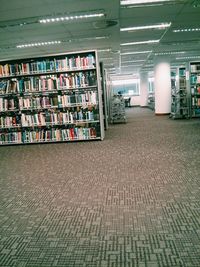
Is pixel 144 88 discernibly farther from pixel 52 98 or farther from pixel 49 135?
pixel 49 135

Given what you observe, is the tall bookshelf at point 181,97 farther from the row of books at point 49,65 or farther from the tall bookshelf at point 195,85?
the row of books at point 49,65

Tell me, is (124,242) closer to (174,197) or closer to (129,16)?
(174,197)

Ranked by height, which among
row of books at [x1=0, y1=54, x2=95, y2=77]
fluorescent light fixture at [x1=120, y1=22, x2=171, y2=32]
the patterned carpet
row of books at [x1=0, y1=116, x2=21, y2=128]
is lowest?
the patterned carpet

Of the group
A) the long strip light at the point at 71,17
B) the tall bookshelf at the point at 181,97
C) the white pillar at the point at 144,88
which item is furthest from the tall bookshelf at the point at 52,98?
the white pillar at the point at 144,88

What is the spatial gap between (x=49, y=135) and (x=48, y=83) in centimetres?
152

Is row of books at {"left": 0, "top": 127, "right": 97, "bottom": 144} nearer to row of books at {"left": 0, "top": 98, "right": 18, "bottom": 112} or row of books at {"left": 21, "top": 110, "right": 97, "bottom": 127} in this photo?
row of books at {"left": 21, "top": 110, "right": 97, "bottom": 127}

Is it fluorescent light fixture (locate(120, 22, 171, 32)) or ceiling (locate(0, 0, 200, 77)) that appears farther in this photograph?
fluorescent light fixture (locate(120, 22, 171, 32))

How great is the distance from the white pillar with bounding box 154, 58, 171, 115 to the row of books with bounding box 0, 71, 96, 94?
745 cm

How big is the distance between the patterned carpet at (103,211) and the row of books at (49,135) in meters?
2.05

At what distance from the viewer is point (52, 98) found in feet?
24.3

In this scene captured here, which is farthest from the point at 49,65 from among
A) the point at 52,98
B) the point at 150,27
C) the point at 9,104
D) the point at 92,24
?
the point at 150,27

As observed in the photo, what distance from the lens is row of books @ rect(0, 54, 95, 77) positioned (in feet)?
23.4

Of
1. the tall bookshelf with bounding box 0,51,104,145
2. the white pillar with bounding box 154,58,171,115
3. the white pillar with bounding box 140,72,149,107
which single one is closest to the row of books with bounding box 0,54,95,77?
the tall bookshelf with bounding box 0,51,104,145

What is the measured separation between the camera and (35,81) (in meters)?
7.39
